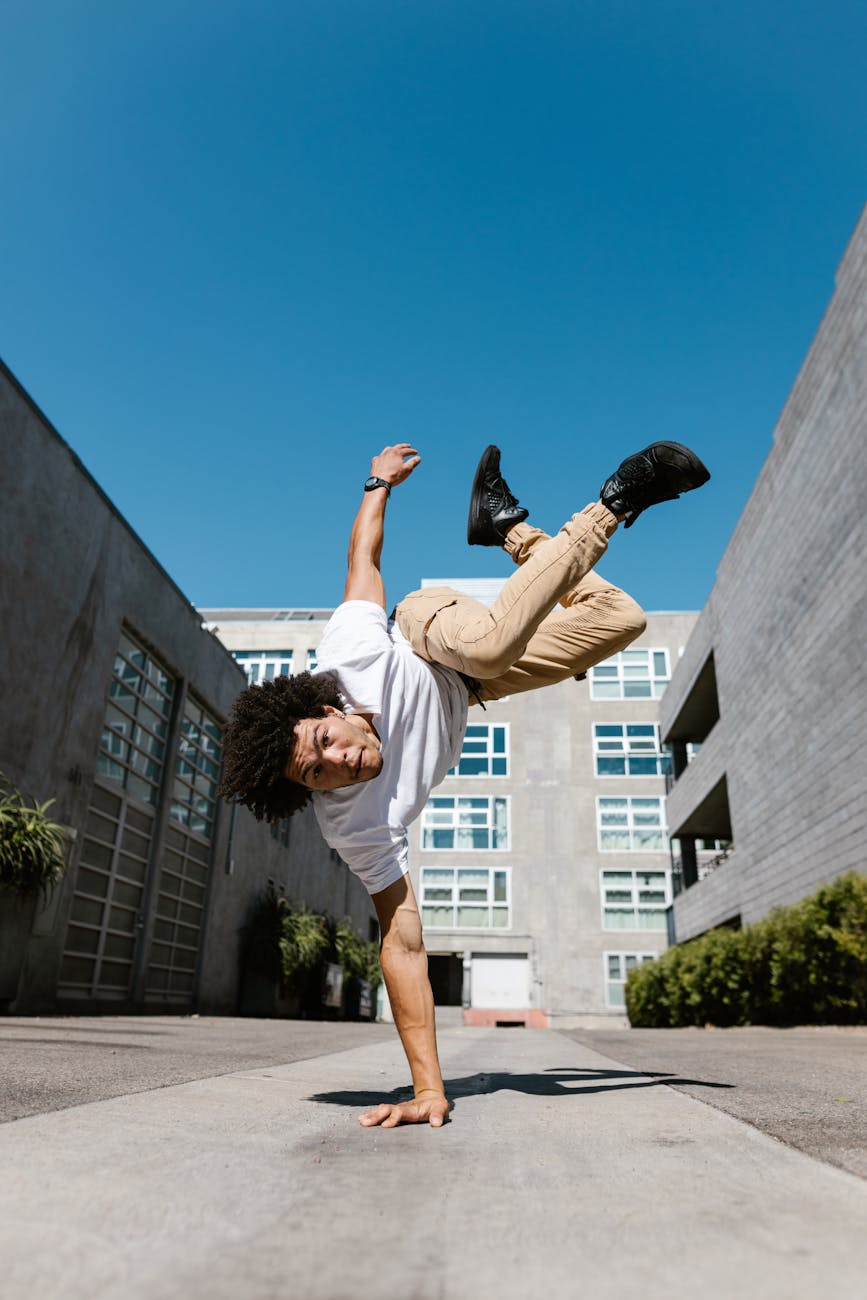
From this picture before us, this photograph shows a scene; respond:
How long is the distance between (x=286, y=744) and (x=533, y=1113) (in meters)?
1.06

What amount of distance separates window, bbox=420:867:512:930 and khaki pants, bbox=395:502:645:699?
31.4 meters

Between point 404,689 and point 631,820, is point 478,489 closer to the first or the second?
point 404,689

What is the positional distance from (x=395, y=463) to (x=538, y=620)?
0.88 metres

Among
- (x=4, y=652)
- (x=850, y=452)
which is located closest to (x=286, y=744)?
(x=4, y=652)

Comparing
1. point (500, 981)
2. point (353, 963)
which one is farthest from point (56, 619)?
point (500, 981)

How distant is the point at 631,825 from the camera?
3306 centimetres

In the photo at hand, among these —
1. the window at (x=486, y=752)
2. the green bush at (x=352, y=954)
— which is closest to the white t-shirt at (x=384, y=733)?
the green bush at (x=352, y=954)

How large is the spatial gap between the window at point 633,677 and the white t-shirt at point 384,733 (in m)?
33.1

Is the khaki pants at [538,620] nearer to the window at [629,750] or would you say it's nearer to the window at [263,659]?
the window at [629,750]

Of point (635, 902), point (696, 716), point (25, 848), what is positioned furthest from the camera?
point (635, 902)

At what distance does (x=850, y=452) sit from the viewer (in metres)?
11.2

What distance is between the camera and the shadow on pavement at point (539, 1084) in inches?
91.7

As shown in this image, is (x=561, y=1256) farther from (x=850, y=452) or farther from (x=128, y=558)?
(x=850, y=452)

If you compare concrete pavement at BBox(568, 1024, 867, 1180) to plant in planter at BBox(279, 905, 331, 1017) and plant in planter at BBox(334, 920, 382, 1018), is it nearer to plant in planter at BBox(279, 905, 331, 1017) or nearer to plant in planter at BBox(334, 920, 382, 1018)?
plant in planter at BBox(279, 905, 331, 1017)
